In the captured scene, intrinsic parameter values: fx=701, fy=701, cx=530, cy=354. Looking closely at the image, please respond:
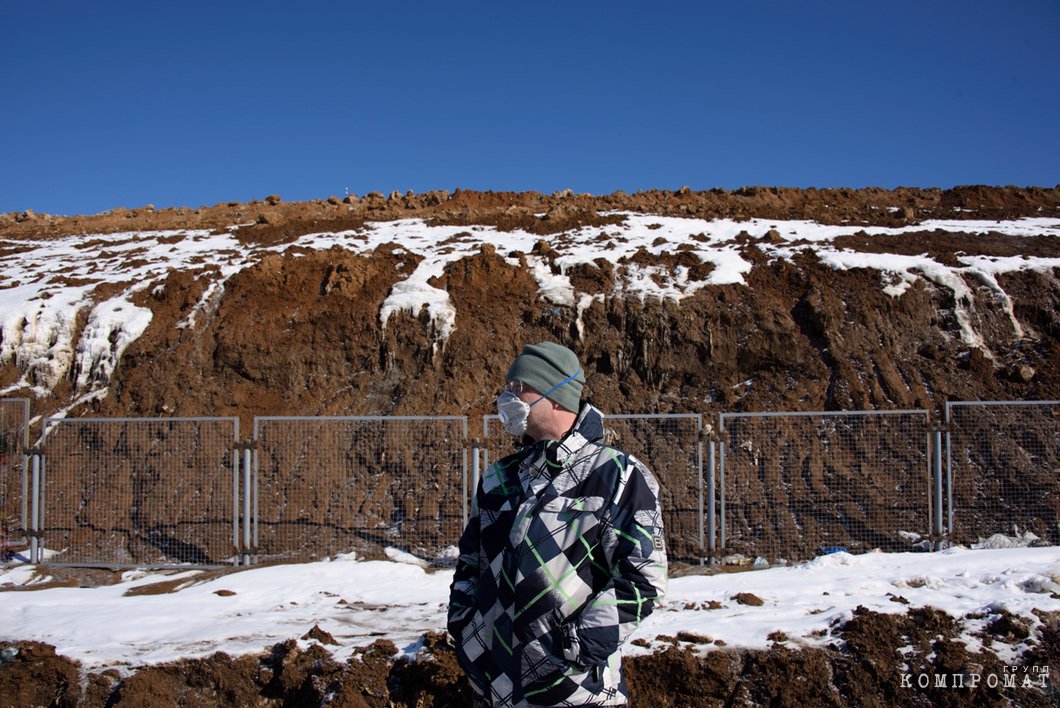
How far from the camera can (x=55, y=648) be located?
5211 mm

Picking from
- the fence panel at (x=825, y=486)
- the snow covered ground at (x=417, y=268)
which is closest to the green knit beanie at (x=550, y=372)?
the fence panel at (x=825, y=486)

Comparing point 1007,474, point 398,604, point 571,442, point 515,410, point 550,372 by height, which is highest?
point 550,372

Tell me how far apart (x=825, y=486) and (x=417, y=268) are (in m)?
9.21

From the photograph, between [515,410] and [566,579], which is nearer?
[566,579]

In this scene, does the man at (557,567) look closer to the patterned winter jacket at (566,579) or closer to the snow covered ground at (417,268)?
the patterned winter jacket at (566,579)

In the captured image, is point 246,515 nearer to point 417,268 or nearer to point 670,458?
point 670,458

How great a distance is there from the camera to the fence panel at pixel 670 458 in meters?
9.29

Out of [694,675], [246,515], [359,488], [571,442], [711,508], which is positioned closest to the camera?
[571,442]

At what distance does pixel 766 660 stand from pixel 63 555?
9.16 metres

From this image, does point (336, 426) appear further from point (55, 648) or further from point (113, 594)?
point (55, 648)

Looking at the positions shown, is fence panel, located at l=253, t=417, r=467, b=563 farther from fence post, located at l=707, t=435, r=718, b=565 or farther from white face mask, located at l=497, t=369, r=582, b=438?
white face mask, located at l=497, t=369, r=582, b=438

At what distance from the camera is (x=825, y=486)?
9.73 meters

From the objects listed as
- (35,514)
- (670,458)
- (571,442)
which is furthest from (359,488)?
(571,442)

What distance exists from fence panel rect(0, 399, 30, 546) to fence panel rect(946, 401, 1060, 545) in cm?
1237
